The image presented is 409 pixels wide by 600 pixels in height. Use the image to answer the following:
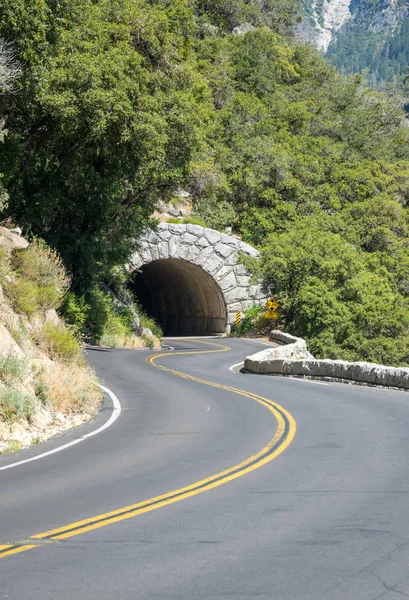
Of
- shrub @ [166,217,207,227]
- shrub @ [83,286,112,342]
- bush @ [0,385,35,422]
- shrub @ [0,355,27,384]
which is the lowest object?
bush @ [0,385,35,422]

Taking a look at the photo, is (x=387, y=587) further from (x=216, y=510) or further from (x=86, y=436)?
(x=86, y=436)

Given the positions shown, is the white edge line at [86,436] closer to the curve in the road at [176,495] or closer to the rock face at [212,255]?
the curve in the road at [176,495]

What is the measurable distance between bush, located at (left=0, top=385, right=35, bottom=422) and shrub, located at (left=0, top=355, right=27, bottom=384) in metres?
0.61

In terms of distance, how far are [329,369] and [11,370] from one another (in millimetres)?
13285

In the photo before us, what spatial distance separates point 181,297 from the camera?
58.4 metres

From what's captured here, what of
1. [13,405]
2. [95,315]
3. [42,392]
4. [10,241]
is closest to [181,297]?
[95,315]

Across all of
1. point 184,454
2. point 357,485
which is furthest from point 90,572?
point 184,454

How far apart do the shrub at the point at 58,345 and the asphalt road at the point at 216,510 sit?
3.75m

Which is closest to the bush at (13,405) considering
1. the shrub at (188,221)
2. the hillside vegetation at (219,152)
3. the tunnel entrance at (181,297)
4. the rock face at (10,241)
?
the rock face at (10,241)

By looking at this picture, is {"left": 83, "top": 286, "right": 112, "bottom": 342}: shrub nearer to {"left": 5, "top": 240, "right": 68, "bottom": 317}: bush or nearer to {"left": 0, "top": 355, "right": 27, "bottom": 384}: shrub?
A: {"left": 5, "top": 240, "right": 68, "bottom": 317}: bush

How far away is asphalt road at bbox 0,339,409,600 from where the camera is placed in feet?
17.8

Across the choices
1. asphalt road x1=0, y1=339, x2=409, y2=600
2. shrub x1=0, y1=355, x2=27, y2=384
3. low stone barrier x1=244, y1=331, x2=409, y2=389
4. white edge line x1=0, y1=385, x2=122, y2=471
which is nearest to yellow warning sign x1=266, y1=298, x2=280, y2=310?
low stone barrier x1=244, y1=331, x2=409, y2=389

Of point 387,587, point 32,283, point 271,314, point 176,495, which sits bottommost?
point 176,495

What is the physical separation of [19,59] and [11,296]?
24.0 ft
